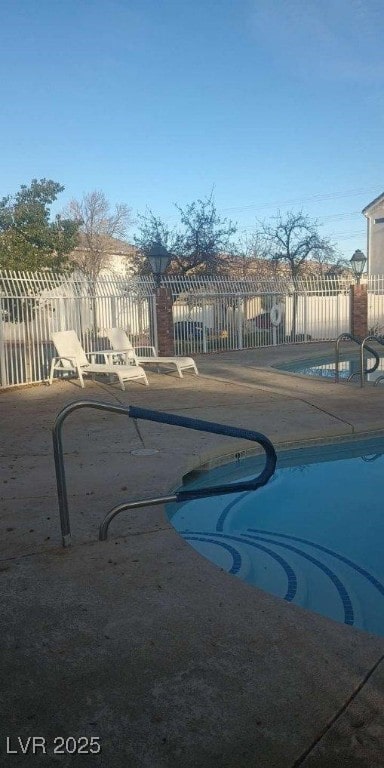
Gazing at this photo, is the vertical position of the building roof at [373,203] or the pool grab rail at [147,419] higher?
the building roof at [373,203]

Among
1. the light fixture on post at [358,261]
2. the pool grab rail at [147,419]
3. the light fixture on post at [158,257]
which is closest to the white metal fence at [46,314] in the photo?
the light fixture on post at [158,257]

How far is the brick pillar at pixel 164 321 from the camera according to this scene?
16062mm

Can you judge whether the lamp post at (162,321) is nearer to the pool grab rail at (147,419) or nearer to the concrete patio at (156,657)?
the concrete patio at (156,657)

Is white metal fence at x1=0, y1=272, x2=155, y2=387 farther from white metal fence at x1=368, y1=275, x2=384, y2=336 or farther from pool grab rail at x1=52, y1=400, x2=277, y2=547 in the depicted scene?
white metal fence at x1=368, y1=275, x2=384, y2=336

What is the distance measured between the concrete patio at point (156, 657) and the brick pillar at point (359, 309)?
61.1 ft

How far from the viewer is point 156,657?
2.49 m

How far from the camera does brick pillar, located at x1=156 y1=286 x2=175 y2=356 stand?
52.7 ft

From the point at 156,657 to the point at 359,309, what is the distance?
21017 mm

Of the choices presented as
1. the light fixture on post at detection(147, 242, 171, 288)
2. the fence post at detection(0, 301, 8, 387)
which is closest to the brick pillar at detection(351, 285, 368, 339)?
the light fixture on post at detection(147, 242, 171, 288)

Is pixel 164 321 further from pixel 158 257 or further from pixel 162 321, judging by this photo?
pixel 158 257

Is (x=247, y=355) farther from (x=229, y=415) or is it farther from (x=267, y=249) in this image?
(x=267, y=249)

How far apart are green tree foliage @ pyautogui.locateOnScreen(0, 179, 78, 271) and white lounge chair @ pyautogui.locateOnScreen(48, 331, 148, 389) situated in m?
7.66

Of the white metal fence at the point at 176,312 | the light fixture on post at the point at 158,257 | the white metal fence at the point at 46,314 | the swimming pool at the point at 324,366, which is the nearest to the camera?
the white metal fence at the point at 46,314

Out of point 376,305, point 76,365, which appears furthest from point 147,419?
point 376,305
